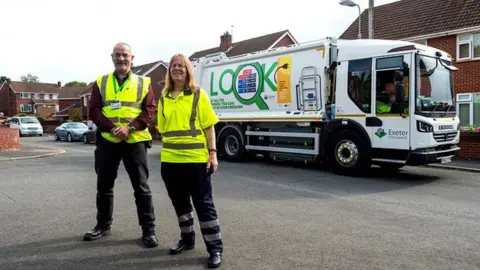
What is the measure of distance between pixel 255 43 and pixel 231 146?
24513 millimetres

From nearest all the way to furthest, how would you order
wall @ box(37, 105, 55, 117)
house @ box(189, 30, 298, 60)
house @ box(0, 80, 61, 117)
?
house @ box(189, 30, 298, 60), house @ box(0, 80, 61, 117), wall @ box(37, 105, 55, 117)

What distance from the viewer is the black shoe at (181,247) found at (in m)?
4.14

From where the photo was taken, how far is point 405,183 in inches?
341

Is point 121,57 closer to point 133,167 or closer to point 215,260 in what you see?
point 133,167

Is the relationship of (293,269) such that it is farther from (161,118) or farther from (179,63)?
(179,63)

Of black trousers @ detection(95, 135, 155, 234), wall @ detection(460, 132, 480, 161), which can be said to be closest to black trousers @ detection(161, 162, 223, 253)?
black trousers @ detection(95, 135, 155, 234)

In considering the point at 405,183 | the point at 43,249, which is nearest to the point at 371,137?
the point at 405,183

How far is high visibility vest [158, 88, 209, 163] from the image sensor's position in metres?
3.96

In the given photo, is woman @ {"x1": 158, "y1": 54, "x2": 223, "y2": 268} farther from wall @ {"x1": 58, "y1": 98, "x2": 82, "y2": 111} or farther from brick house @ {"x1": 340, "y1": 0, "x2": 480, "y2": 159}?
wall @ {"x1": 58, "y1": 98, "x2": 82, "y2": 111}

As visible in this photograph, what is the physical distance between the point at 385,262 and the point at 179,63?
8.76 feet

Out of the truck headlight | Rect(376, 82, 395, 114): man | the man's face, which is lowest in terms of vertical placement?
the truck headlight

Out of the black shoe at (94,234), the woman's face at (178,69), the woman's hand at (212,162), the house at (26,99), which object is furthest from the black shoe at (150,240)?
the house at (26,99)

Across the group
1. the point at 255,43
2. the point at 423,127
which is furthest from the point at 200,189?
the point at 255,43

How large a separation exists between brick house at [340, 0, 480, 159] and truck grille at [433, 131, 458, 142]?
6.90 metres
